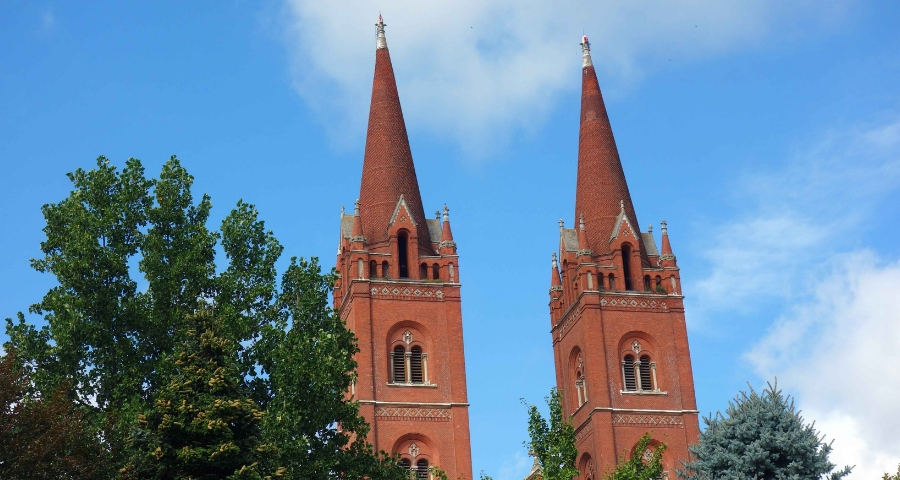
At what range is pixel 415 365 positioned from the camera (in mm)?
54312

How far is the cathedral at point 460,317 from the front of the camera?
174 feet

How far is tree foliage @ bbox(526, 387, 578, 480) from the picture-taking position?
125 feet

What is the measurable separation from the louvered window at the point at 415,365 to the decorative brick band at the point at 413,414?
4.58ft

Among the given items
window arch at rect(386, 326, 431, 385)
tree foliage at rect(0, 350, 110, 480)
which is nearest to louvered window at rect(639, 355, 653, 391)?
window arch at rect(386, 326, 431, 385)

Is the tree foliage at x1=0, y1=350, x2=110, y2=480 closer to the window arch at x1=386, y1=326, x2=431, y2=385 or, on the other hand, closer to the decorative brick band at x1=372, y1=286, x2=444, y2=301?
the window arch at x1=386, y1=326, x2=431, y2=385

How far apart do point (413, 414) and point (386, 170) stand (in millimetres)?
11208

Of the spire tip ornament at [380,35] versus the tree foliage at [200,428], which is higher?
the spire tip ornament at [380,35]

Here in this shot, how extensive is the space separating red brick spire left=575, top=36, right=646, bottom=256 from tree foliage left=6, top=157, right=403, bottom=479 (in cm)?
2322

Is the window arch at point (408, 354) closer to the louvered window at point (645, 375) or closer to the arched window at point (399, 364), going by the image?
the arched window at point (399, 364)

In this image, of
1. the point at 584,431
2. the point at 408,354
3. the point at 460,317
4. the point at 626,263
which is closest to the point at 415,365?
the point at 408,354

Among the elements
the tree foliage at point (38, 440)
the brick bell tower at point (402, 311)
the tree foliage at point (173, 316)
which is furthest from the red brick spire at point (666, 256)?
the tree foliage at point (38, 440)

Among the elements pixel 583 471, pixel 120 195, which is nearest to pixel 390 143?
pixel 583 471

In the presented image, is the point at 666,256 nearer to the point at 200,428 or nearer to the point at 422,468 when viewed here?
the point at 422,468

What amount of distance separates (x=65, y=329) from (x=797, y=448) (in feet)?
62.6
